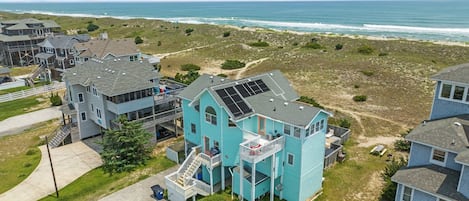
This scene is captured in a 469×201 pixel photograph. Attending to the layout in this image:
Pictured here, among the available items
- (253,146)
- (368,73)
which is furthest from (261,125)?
(368,73)

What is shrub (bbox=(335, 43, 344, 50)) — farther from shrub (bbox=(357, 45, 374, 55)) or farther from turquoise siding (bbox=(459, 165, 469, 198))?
turquoise siding (bbox=(459, 165, 469, 198))

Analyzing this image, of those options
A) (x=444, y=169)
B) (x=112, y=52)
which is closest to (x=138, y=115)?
(x=112, y=52)

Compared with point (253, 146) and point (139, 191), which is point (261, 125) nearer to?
point (253, 146)

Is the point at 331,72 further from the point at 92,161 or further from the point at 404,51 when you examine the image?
the point at 92,161

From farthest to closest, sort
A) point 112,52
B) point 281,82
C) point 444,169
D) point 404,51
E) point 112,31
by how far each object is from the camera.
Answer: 1. point 112,31
2. point 404,51
3. point 112,52
4. point 281,82
5. point 444,169

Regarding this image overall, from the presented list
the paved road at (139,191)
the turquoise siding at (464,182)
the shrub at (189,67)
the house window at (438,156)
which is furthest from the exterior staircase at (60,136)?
the turquoise siding at (464,182)

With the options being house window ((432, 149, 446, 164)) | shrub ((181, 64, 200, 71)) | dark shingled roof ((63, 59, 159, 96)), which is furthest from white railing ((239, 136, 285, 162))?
shrub ((181, 64, 200, 71))

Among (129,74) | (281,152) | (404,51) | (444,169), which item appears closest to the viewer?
(444,169)
